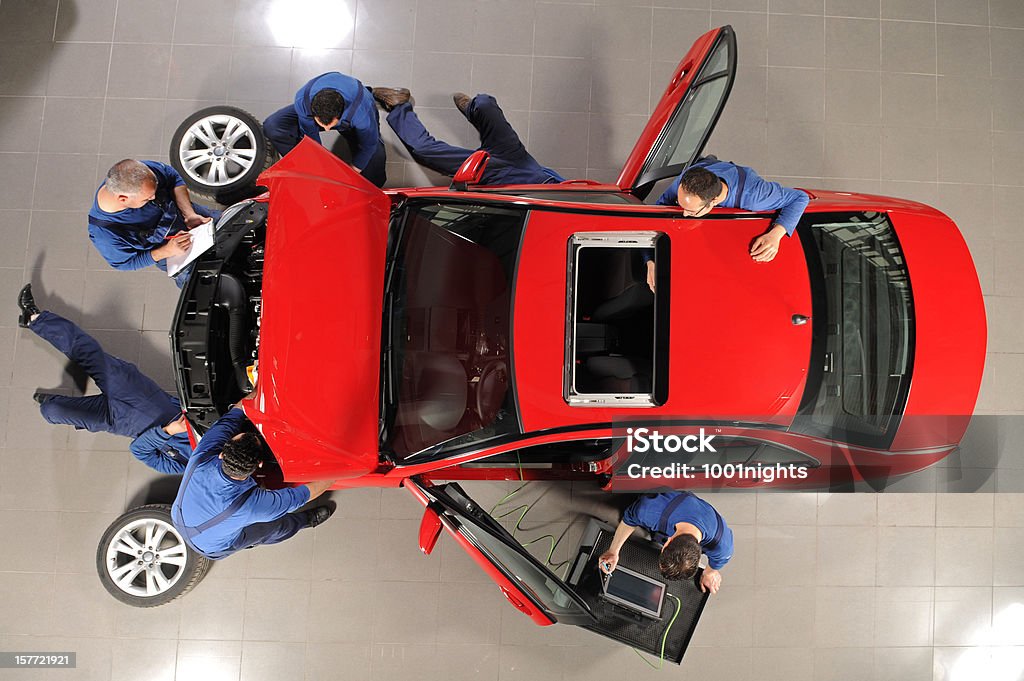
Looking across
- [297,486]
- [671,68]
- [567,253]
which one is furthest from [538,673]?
[671,68]

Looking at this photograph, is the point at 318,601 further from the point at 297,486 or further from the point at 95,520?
the point at 95,520

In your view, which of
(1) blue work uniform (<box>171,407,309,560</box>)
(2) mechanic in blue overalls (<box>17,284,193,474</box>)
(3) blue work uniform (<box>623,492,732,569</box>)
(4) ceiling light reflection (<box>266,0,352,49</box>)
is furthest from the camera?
(4) ceiling light reflection (<box>266,0,352,49</box>)

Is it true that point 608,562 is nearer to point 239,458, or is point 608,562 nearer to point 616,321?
point 616,321

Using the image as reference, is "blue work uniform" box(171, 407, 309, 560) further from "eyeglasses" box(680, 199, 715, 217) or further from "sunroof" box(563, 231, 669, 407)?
"eyeglasses" box(680, 199, 715, 217)

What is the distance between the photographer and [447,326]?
10.2 ft

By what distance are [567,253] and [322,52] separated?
9.04ft

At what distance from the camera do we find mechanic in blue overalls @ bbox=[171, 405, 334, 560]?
314 cm

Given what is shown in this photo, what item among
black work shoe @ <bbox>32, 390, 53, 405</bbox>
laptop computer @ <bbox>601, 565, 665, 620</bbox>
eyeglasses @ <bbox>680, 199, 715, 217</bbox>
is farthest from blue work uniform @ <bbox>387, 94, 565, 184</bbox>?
black work shoe @ <bbox>32, 390, 53, 405</bbox>

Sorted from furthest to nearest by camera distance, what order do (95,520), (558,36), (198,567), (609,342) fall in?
(558,36) → (95,520) → (198,567) → (609,342)

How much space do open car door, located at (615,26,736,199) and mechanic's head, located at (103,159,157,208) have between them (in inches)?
105

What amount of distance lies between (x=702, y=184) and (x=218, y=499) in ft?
9.45

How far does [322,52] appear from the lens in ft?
14.8

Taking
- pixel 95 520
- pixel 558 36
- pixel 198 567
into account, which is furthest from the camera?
pixel 558 36

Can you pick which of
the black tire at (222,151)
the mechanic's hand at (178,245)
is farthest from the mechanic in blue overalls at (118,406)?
the black tire at (222,151)
